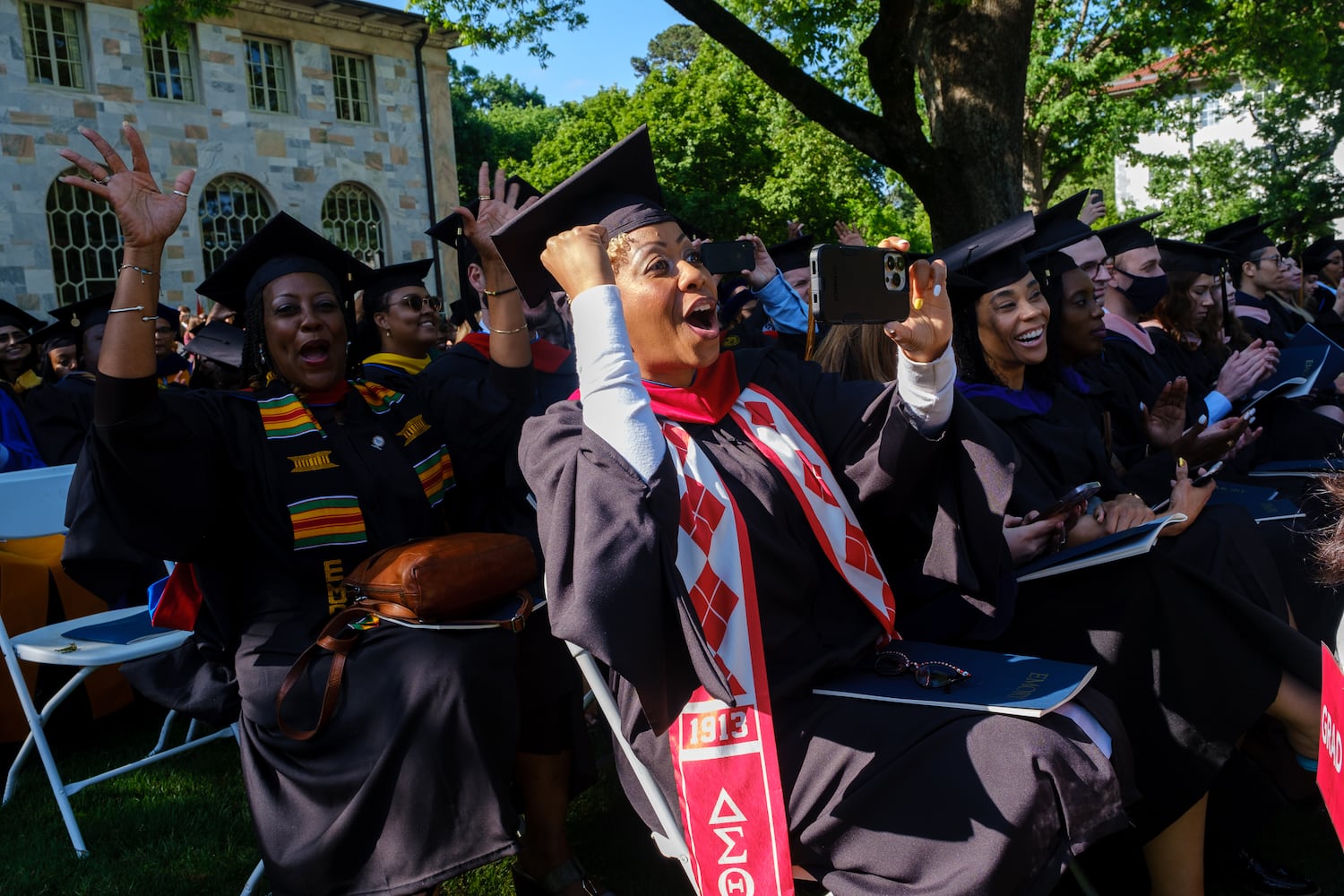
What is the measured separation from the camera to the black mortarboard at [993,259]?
3.54 metres

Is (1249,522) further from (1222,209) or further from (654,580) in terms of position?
(1222,209)

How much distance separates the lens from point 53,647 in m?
3.74

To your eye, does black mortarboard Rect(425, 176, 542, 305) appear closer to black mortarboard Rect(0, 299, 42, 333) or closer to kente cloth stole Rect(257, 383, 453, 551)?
kente cloth stole Rect(257, 383, 453, 551)

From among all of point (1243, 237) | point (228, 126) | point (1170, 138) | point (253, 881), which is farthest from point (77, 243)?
point (1170, 138)

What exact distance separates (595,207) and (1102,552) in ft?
5.07

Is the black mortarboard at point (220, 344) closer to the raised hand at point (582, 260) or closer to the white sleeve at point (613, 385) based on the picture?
the raised hand at point (582, 260)

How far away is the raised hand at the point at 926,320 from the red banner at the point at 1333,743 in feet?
3.15

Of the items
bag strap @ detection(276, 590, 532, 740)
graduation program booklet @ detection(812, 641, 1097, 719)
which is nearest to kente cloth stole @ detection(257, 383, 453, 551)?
bag strap @ detection(276, 590, 532, 740)

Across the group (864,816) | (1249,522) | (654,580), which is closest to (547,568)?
(654,580)

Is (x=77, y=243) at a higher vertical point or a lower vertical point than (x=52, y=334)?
higher

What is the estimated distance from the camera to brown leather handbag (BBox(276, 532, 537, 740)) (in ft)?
9.28

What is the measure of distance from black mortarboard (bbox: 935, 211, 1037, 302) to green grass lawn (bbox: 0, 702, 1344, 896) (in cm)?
189

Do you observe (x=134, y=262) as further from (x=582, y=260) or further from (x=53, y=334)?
(x=53, y=334)

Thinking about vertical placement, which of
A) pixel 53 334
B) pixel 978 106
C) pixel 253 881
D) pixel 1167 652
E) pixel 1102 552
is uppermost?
pixel 978 106
